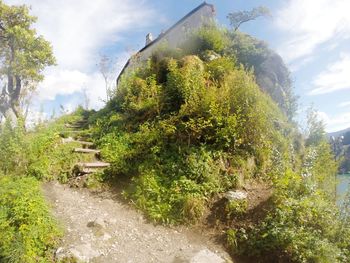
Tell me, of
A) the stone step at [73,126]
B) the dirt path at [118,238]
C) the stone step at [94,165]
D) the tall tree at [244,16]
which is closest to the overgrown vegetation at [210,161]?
the stone step at [94,165]

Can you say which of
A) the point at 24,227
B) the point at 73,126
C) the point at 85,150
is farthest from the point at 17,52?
the point at 24,227

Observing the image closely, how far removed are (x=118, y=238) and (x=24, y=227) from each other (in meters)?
1.83

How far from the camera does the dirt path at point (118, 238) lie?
558cm

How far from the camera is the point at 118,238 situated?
6.08 m

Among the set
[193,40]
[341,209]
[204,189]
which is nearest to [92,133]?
[204,189]

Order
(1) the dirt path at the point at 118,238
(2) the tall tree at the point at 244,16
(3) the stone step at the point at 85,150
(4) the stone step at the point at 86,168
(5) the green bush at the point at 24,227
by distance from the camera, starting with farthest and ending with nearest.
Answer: (2) the tall tree at the point at 244,16 → (3) the stone step at the point at 85,150 → (4) the stone step at the point at 86,168 → (1) the dirt path at the point at 118,238 → (5) the green bush at the point at 24,227

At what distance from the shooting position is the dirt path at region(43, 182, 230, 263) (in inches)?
220

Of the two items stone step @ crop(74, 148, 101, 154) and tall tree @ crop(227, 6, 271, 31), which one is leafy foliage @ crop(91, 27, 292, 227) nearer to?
stone step @ crop(74, 148, 101, 154)

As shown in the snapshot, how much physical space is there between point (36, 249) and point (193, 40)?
→ 39.4 ft

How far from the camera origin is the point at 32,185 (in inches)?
281

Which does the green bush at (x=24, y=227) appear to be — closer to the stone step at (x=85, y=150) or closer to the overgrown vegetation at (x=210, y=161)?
the overgrown vegetation at (x=210, y=161)

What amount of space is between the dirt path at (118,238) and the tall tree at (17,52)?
34.8 ft

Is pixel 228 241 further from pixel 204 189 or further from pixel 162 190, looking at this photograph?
pixel 162 190

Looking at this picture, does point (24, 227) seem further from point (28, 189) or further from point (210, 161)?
point (210, 161)
